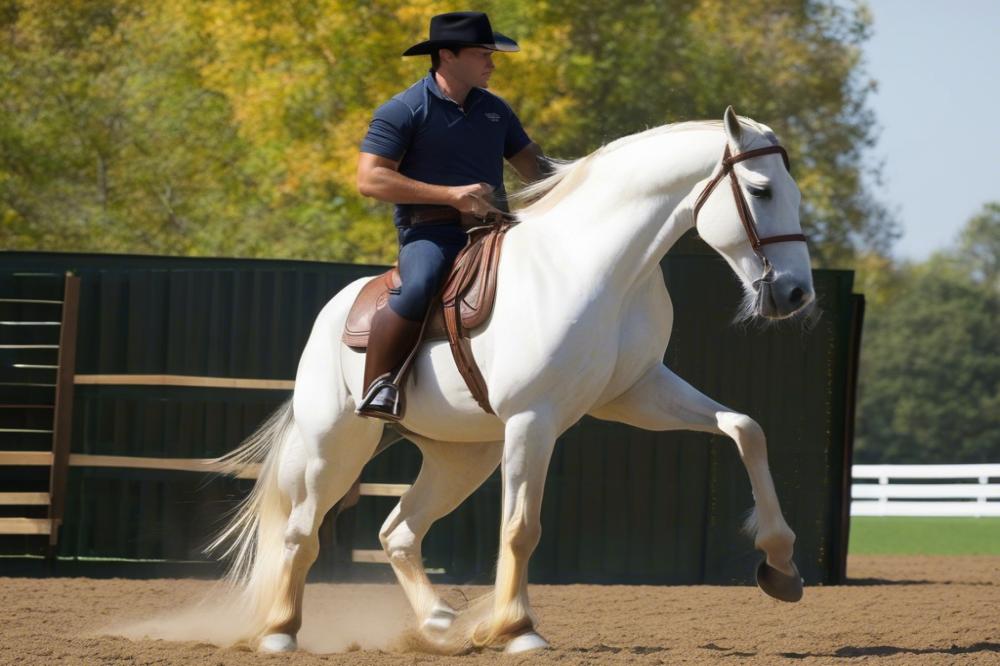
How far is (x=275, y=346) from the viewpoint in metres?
9.30

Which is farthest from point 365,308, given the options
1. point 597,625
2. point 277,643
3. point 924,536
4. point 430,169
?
point 924,536

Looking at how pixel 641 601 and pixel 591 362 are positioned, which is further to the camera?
pixel 641 601

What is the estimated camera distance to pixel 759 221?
4855 mm

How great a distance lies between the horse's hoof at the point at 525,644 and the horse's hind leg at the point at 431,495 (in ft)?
2.88

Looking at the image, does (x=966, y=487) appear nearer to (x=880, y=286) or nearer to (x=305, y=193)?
(x=305, y=193)

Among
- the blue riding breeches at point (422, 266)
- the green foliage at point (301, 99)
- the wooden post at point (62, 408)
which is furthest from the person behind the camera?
the green foliage at point (301, 99)

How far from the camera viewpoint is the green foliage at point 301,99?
20.4 meters

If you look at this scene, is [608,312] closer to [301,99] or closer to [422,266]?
[422,266]

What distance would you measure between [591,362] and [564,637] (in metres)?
1.85

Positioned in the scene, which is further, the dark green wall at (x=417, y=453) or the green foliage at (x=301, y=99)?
the green foliage at (x=301, y=99)

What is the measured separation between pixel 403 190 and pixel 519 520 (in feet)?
4.46

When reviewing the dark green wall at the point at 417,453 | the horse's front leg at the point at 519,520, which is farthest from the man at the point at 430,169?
the dark green wall at the point at 417,453

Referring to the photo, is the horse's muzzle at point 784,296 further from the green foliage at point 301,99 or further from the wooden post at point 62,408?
the green foliage at point 301,99

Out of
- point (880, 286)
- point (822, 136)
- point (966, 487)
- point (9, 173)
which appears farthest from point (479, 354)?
point (880, 286)
